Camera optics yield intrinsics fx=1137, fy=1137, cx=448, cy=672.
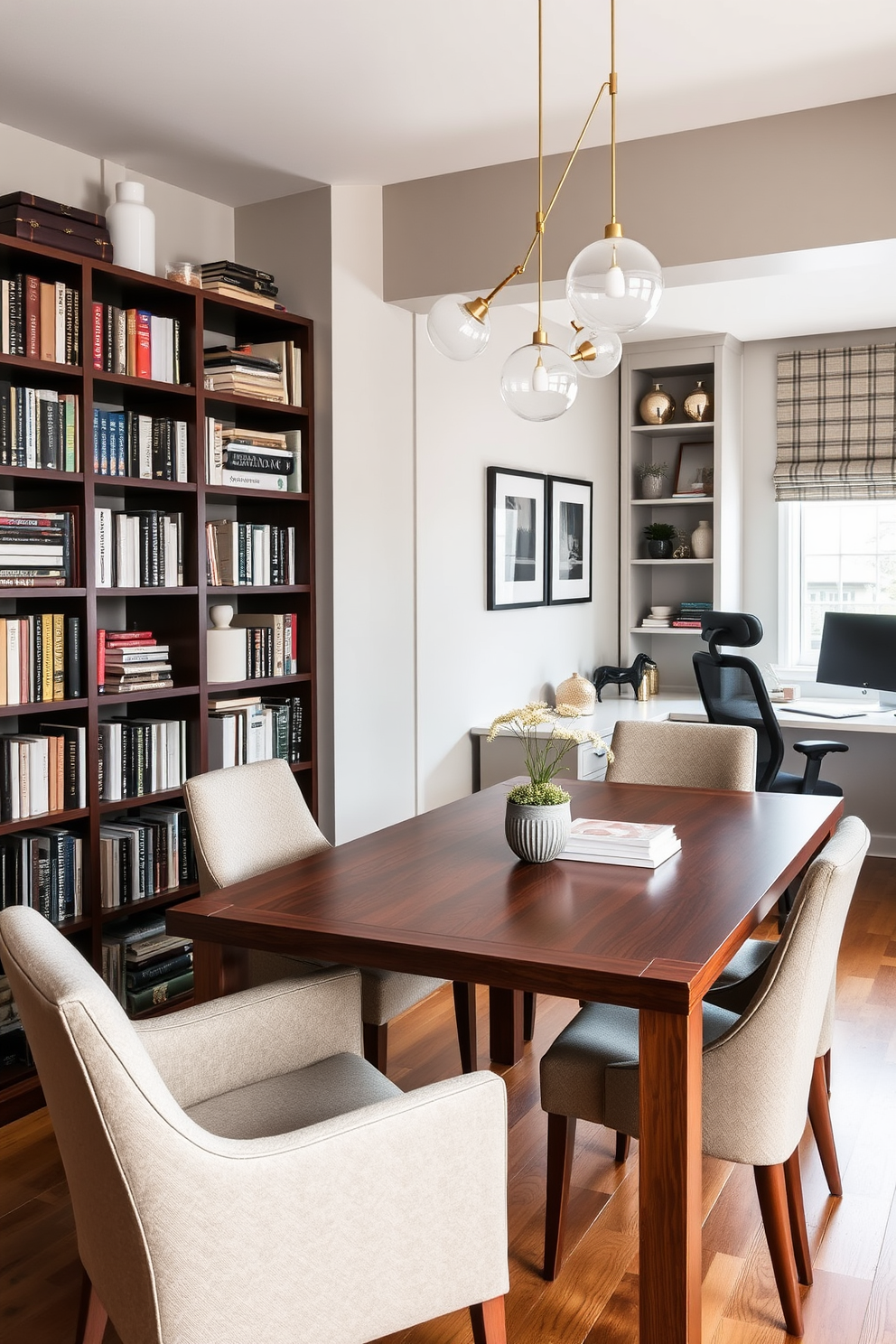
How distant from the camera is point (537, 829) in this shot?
2.23 meters

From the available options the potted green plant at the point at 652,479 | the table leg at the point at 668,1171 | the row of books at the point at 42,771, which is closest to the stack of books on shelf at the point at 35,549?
the row of books at the point at 42,771

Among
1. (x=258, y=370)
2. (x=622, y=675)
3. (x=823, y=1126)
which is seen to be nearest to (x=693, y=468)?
(x=622, y=675)

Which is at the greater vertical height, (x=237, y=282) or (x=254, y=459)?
(x=237, y=282)

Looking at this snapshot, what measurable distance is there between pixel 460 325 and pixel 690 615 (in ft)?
12.8

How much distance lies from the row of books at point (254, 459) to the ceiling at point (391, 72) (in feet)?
2.67

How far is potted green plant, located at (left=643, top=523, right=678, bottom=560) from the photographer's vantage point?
5.88m

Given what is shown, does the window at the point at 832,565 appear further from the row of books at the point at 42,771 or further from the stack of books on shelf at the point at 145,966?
the row of books at the point at 42,771

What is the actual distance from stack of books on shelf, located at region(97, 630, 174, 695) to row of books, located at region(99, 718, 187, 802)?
0.37ft

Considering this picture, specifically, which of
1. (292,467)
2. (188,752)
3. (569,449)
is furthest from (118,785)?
(569,449)

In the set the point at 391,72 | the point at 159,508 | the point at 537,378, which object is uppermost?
the point at 391,72

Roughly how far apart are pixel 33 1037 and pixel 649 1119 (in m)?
0.85

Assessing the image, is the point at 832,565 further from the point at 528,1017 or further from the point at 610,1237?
the point at 610,1237

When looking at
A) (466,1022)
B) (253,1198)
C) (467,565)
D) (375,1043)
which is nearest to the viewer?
(253,1198)

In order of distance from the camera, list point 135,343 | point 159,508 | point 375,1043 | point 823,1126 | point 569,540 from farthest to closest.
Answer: point 569,540 < point 159,508 < point 135,343 < point 375,1043 < point 823,1126
